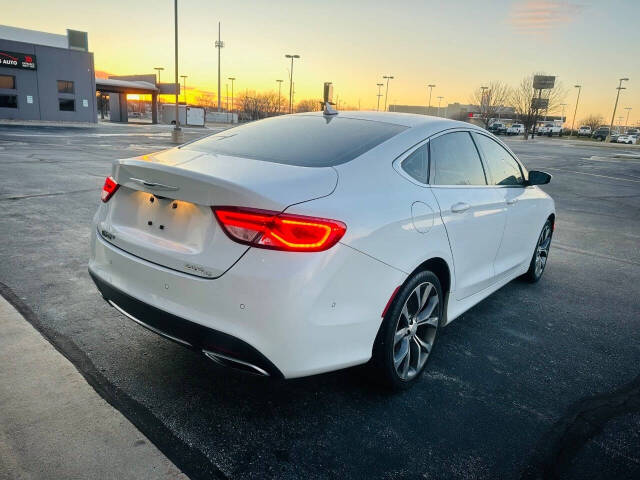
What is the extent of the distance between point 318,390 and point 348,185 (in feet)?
4.22

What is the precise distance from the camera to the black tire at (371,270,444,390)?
2680 millimetres

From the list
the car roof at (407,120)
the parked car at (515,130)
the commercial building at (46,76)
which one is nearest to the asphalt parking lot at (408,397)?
the car roof at (407,120)

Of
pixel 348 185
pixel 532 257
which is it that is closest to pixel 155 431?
pixel 348 185

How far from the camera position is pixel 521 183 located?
4.44 metres

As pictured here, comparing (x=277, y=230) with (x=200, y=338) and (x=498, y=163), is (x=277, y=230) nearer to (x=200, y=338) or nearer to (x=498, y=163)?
(x=200, y=338)

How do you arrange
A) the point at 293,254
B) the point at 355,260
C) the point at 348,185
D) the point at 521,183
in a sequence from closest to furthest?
the point at 293,254 < the point at 355,260 < the point at 348,185 < the point at 521,183

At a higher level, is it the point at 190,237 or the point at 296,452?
the point at 190,237

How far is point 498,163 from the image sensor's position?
4137 millimetres


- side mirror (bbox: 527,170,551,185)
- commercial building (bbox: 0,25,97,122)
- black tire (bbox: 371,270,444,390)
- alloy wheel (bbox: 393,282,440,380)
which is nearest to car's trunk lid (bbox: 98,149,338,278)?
black tire (bbox: 371,270,444,390)

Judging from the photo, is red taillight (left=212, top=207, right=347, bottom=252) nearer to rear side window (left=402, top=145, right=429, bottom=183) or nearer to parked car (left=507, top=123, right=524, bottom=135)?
rear side window (left=402, top=145, right=429, bottom=183)

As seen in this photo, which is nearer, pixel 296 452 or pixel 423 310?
pixel 296 452

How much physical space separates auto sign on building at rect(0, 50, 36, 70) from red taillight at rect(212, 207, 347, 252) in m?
44.8

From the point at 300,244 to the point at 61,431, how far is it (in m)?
1.51

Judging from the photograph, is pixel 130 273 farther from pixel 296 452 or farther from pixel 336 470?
pixel 336 470
